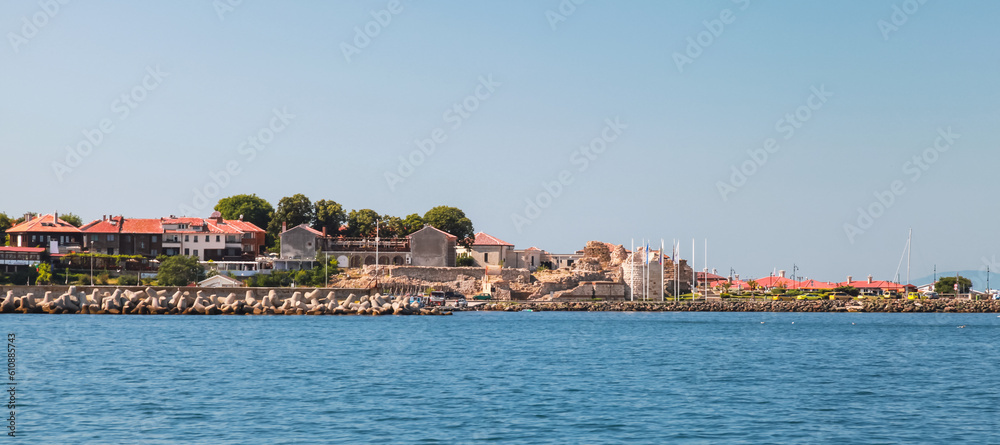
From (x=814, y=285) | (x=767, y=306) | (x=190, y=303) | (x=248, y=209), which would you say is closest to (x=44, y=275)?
(x=190, y=303)

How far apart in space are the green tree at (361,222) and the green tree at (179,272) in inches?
777

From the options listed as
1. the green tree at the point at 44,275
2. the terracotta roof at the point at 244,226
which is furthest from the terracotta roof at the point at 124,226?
the green tree at the point at 44,275

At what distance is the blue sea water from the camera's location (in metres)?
16.1

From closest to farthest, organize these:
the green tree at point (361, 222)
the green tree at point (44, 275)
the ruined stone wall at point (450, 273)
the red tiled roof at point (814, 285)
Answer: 1. the green tree at point (44, 275)
2. the ruined stone wall at point (450, 273)
3. the green tree at point (361, 222)
4. the red tiled roof at point (814, 285)

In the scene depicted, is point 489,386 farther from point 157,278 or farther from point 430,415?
point 157,278

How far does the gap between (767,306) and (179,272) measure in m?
42.7

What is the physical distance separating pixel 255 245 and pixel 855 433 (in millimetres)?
68867

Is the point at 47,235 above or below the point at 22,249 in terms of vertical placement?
above

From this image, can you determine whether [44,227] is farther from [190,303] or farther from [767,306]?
[767,306]

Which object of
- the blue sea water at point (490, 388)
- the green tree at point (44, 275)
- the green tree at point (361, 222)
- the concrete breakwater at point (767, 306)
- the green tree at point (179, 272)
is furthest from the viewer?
the green tree at point (361, 222)

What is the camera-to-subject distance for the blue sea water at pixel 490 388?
16062 mm

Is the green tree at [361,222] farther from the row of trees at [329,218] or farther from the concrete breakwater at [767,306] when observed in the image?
the concrete breakwater at [767,306]

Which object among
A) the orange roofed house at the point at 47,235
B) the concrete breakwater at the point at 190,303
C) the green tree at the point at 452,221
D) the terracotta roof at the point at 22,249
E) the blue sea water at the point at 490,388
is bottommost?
the blue sea water at the point at 490,388

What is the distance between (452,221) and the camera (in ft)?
295
